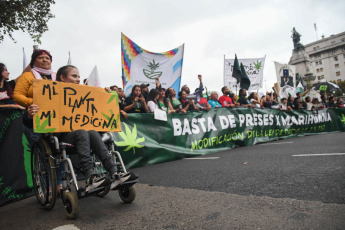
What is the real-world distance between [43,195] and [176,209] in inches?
66.1

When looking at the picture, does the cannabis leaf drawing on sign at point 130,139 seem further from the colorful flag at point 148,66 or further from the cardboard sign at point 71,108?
the cardboard sign at point 71,108

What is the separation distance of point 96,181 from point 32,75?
169cm

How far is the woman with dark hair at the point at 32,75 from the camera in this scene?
2908 millimetres

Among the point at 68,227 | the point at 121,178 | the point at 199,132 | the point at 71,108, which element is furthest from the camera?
the point at 199,132

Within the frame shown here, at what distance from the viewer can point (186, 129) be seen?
22.1ft

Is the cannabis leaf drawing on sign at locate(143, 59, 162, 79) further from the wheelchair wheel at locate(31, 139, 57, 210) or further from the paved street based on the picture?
the wheelchair wheel at locate(31, 139, 57, 210)

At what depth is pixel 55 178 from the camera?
2.61m

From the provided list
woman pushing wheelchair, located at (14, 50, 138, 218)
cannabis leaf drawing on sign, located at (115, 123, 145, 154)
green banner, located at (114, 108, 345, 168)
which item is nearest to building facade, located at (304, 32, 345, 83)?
green banner, located at (114, 108, 345, 168)

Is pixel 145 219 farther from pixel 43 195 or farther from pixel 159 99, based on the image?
pixel 159 99

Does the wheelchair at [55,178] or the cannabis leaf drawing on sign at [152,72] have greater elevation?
the cannabis leaf drawing on sign at [152,72]

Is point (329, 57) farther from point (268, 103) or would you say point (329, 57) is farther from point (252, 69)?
point (268, 103)

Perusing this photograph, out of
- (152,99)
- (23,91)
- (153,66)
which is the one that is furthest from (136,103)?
(23,91)

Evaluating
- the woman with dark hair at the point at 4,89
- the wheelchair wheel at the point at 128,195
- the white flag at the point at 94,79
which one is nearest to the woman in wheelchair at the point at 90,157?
the wheelchair wheel at the point at 128,195

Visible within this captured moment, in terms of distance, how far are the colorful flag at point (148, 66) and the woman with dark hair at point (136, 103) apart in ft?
3.00
